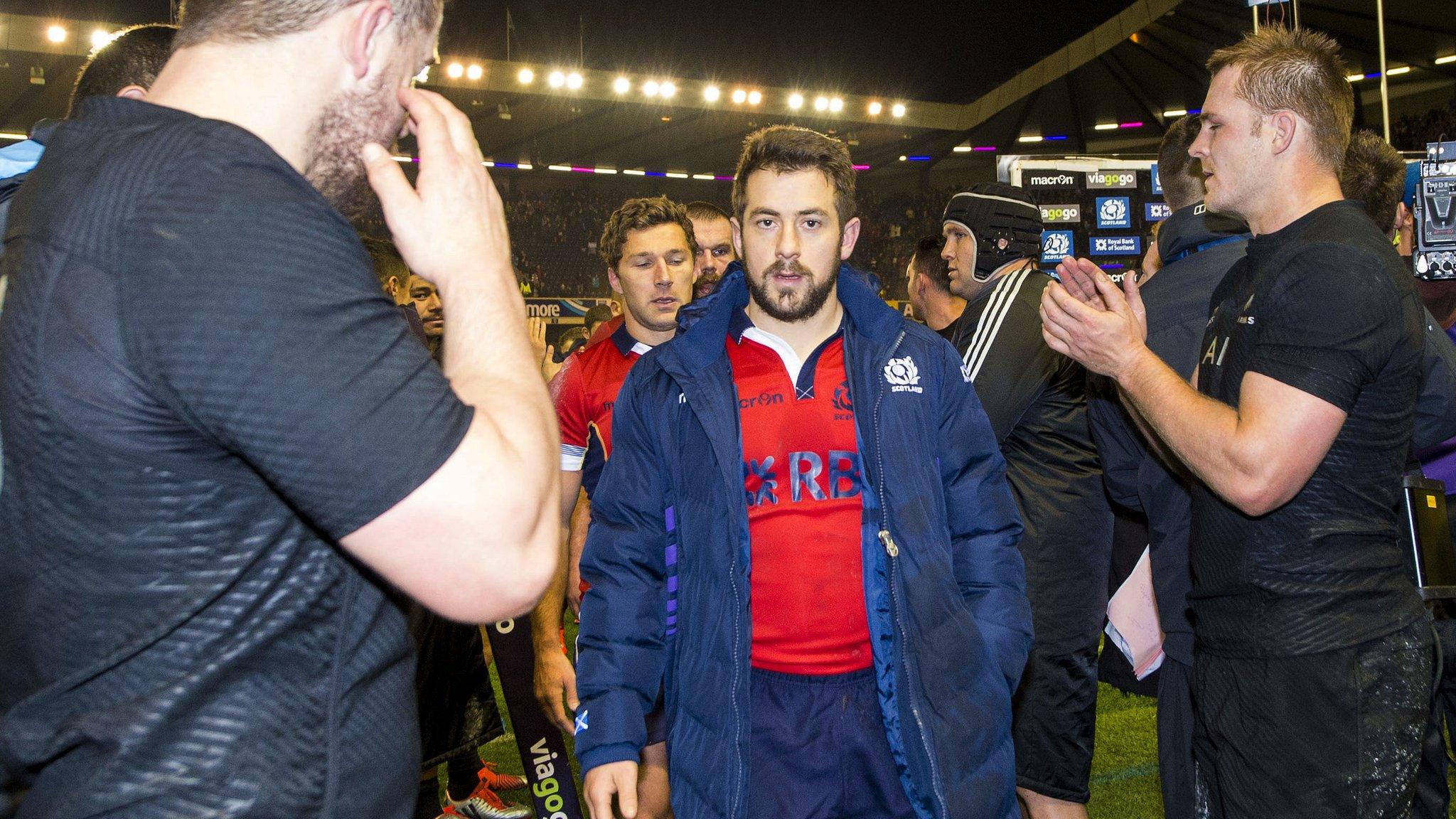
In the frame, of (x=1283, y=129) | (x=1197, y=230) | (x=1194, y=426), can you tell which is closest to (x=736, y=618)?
(x=1194, y=426)

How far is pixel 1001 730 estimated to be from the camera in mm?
2312

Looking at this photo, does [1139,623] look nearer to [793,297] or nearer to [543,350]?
[793,297]

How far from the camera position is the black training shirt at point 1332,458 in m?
2.22

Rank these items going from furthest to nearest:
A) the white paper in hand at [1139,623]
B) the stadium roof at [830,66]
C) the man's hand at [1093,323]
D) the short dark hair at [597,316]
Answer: the stadium roof at [830,66] < the short dark hair at [597,316] < the white paper in hand at [1139,623] < the man's hand at [1093,323]

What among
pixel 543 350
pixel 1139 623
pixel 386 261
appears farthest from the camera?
pixel 543 350

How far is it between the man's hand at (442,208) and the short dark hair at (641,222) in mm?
3032

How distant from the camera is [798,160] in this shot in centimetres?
282

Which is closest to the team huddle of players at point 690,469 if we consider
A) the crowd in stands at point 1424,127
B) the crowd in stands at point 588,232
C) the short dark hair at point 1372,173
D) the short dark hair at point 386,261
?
the short dark hair at point 386,261

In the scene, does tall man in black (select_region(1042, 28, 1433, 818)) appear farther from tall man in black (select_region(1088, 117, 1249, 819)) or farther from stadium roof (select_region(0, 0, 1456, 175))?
stadium roof (select_region(0, 0, 1456, 175))

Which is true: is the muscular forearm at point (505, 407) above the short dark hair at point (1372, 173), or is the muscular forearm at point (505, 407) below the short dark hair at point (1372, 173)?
below

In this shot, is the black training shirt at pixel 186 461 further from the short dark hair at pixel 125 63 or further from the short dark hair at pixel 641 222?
the short dark hair at pixel 641 222

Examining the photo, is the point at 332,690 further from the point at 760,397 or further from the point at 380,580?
the point at 760,397

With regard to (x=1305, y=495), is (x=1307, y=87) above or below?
above

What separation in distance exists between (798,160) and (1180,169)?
199 cm
